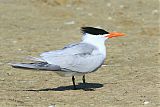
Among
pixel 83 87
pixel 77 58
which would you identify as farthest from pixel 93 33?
pixel 83 87

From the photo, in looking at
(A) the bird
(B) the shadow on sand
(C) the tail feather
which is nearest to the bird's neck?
(A) the bird

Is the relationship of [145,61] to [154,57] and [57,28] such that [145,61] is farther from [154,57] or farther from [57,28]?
[57,28]

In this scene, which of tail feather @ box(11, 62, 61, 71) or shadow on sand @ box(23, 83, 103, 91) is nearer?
tail feather @ box(11, 62, 61, 71)

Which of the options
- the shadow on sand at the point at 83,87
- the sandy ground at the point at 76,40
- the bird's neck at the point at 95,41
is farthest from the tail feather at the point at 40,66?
the bird's neck at the point at 95,41

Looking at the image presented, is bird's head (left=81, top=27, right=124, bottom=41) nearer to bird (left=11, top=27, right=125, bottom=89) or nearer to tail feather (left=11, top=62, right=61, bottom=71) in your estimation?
bird (left=11, top=27, right=125, bottom=89)

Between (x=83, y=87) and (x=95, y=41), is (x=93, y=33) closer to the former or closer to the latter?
(x=95, y=41)

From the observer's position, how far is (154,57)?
10219 millimetres

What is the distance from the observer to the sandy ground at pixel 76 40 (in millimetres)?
7070

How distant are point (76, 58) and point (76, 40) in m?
5.02

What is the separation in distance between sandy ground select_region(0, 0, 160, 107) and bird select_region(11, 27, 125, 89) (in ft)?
0.99

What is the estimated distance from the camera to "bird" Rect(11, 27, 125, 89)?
7.23 metres

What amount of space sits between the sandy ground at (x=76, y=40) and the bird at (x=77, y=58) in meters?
0.30

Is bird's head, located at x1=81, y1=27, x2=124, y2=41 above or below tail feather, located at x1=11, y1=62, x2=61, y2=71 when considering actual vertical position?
above

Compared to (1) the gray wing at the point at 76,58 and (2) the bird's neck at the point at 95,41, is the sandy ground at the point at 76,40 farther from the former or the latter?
(2) the bird's neck at the point at 95,41
